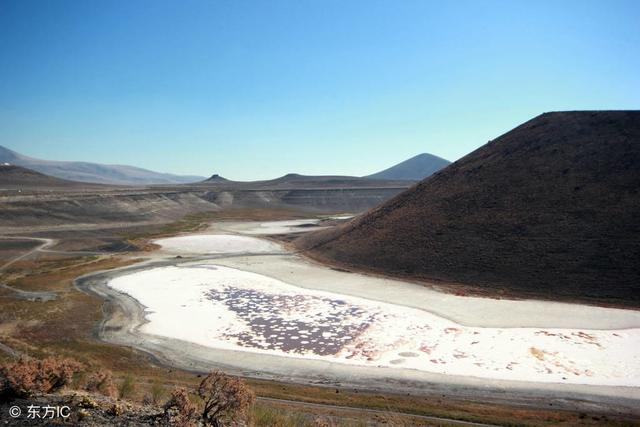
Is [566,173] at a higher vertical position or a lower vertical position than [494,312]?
higher

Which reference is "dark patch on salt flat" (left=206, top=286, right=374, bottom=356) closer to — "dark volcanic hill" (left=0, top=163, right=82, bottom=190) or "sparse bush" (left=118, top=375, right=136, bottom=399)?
"sparse bush" (left=118, top=375, right=136, bottom=399)

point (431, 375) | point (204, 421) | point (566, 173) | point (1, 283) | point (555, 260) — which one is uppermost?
point (566, 173)

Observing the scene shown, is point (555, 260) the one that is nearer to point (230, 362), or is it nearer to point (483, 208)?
point (483, 208)

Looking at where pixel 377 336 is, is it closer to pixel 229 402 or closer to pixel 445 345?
pixel 445 345

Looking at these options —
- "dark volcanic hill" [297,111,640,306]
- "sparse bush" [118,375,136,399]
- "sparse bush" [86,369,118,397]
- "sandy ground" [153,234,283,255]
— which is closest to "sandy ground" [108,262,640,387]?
"dark volcanic hill" [297,111,640,306]

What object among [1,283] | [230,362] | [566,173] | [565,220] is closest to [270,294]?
[230,362]

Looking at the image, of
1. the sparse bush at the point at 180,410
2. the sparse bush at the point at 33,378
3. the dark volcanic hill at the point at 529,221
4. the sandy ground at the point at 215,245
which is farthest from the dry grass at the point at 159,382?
the dark volcanic hill at the point at 529,221

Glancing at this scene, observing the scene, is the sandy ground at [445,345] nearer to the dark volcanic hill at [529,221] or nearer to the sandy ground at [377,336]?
the sandy ground at [377,336]
